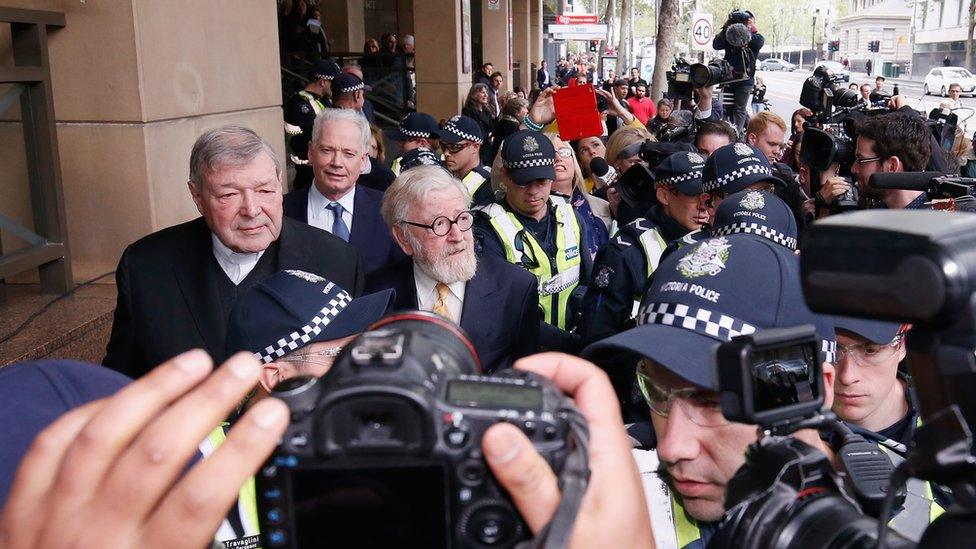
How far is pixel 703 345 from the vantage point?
178 centimetres

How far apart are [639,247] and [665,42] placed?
16.2m

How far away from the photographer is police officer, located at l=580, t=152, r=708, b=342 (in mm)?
3760

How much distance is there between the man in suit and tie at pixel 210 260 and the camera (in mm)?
3219

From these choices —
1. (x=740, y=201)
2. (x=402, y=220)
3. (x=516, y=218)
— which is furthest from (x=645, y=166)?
(x=402, y=220)

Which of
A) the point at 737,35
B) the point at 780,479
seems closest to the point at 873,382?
the point at 780,479

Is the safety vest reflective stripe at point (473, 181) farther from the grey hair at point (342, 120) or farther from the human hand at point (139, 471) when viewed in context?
the human hand at point (139, 471)

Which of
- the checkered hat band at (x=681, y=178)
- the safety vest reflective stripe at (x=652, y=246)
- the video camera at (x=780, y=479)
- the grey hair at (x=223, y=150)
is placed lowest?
the safety vest reflective stripe at (x=652, y=246)

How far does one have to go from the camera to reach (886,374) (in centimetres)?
237

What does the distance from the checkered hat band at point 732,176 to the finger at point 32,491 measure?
3.63 meters

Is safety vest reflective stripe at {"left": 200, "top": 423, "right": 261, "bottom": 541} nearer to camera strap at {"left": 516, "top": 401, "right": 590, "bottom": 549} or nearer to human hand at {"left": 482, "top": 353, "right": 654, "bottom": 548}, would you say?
human hand at {"left": 482, "top": 353, "right": 654, "bottom": 548}

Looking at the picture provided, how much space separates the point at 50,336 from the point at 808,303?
3528 millimetres

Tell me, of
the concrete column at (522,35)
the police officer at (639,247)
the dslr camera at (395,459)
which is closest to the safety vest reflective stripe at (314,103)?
the police officer at (639,247)

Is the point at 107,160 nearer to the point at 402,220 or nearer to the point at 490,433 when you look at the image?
the point at 402,220

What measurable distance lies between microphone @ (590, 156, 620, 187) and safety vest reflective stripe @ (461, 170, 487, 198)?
3.31 feet
